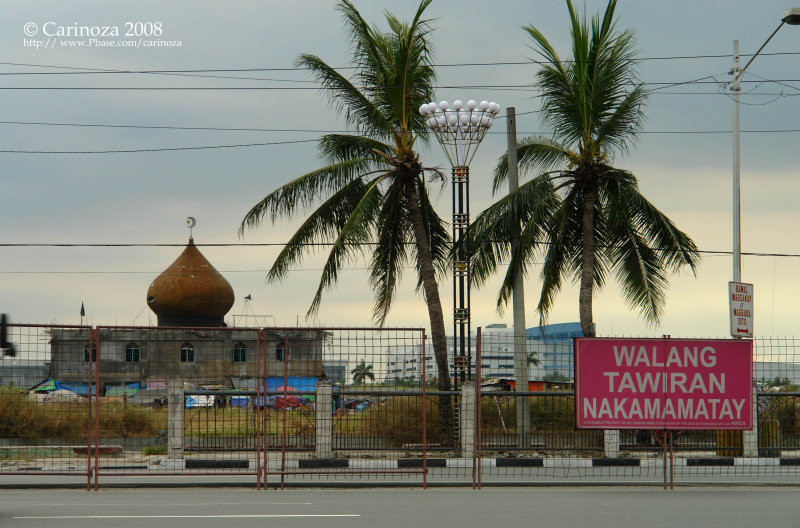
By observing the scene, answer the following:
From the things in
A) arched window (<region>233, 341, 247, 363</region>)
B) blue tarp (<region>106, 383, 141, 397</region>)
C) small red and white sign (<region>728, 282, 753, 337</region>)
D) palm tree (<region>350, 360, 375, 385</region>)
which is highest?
small red and white sign (<region>728, 282, 753, 337</region>)

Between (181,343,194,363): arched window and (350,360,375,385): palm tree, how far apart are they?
242cm

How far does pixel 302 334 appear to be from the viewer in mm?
14234

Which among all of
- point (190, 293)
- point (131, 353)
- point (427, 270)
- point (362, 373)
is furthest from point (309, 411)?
point (190, 293)

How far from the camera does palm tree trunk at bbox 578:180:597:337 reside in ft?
77.8

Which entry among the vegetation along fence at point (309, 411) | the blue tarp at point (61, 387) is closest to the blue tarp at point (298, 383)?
the vegetation along fence at point (309, 411)

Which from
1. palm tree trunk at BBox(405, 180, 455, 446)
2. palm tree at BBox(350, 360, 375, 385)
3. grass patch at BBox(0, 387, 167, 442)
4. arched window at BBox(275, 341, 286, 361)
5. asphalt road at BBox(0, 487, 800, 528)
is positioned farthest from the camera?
palm tree trunk at BBox(405, 180, 455, 446)

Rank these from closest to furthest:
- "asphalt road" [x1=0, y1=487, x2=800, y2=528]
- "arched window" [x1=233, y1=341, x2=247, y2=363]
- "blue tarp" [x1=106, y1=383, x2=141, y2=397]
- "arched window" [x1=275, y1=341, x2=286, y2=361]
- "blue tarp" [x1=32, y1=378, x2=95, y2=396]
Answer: "asphalt road" [x1=0, y1=487, x2=800, y2=528], "blue tarp" [x1=32, y1=378, x2=95, y2=396], "arched window" [x1=233, y1=341, x2=247, y2=363], "arched window" [x1=275, y1=341, x2=286, y2=361], "blue tarp" [x1=106, y1=383, x2=141, y2=397]

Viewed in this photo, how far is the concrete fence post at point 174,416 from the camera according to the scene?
51.9 feet

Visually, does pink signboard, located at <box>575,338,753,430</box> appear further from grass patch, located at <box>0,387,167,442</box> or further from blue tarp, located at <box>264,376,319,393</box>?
grass patch, located at <box>0,387,167,442</box>

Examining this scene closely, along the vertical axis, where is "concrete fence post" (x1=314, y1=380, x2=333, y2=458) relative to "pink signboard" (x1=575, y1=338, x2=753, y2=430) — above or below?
below

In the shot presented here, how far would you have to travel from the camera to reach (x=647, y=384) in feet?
46.3

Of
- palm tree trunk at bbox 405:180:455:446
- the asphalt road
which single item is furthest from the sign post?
palm tree trunk at bbox 405:180:455:446

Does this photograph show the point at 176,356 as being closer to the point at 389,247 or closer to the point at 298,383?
the point at 298,383

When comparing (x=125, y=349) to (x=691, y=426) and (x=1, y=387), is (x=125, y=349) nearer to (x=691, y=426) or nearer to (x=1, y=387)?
(x=1, y=387)
